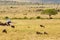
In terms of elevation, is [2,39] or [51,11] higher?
[2,39]

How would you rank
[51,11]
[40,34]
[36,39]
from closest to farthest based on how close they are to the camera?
[36,39], [40,34], [51,11]

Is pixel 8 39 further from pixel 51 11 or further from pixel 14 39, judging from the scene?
pixel 51 11

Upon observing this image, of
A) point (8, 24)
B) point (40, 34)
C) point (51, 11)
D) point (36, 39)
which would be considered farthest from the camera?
point (51, 11)

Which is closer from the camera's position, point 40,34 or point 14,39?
point 14,39

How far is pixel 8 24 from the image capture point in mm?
34688

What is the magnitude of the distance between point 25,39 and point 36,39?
1.03m

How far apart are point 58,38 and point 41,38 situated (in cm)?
165

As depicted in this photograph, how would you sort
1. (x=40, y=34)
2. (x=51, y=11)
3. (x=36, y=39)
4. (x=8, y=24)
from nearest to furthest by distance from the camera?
(x=36, y=39) → (x=40, y=34) → (x=8, y=24) → (x=51, y=11)

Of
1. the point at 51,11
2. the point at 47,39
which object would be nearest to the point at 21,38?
the point at 47,39

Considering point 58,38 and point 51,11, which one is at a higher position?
point 58,38

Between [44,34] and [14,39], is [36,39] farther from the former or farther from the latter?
[44,34]

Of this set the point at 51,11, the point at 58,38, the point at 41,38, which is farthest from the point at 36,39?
the point at 51,11

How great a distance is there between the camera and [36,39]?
71.7 ft

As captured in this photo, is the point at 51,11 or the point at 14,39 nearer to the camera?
the point at 14,39
